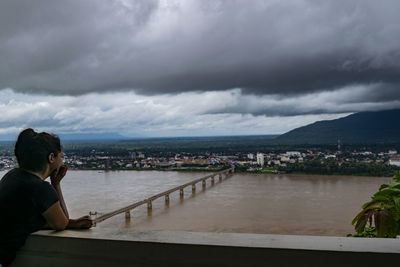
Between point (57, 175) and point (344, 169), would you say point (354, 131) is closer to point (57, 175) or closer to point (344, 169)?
point (344, 169)

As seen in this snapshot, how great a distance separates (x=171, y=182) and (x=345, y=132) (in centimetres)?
6128

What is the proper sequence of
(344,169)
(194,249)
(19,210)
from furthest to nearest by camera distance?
(344,169) < (19,210) < (194,249)

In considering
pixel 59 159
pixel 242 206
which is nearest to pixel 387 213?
pixel 59 159

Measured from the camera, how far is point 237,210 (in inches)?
640

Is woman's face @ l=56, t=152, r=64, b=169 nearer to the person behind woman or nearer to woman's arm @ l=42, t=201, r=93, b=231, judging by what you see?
the person behind woman

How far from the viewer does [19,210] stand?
1250 mm

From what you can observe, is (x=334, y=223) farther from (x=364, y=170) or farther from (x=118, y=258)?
(x=364, y=170)

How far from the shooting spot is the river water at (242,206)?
13298 millimetres

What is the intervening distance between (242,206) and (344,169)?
1660cm

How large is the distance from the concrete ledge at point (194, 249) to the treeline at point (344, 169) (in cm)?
2971

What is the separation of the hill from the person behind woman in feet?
242

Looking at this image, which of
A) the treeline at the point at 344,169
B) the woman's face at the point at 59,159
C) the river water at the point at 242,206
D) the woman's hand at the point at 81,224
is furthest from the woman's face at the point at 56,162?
the treeline at the point at 344,169

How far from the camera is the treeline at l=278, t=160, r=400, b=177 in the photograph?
28672 mm

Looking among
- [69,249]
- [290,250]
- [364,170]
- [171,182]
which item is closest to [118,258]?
[69,249]
